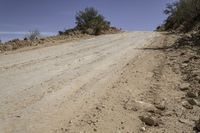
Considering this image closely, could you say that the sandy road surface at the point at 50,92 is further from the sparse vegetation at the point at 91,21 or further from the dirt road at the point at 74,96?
the sparse vegetation at the point at 91,21

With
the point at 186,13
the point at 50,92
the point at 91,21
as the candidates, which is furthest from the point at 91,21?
the point at 50,92

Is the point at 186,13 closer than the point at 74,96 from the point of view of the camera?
No

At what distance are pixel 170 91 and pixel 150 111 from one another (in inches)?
72.5

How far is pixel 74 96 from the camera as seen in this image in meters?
7.52

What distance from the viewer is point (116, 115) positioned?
6297mm

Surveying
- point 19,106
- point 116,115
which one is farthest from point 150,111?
point 19,106

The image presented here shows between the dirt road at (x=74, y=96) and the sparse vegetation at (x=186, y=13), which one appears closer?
the dirt road at (x=74, y=96)

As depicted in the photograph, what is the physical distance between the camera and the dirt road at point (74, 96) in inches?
225

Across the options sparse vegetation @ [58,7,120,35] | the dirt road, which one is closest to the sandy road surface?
the dirt road

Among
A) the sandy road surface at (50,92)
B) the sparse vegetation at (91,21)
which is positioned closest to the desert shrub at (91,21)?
the sparse vegetation at (91,21)

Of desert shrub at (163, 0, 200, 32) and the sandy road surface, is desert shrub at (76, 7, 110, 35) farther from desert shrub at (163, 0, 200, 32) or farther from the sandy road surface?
the sandy road surface

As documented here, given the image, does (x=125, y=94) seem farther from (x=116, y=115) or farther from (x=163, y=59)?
(x=163, y=59)

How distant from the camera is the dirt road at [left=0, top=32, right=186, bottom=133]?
572cm

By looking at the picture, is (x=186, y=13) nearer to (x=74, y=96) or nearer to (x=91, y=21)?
(x=91, y=21)
